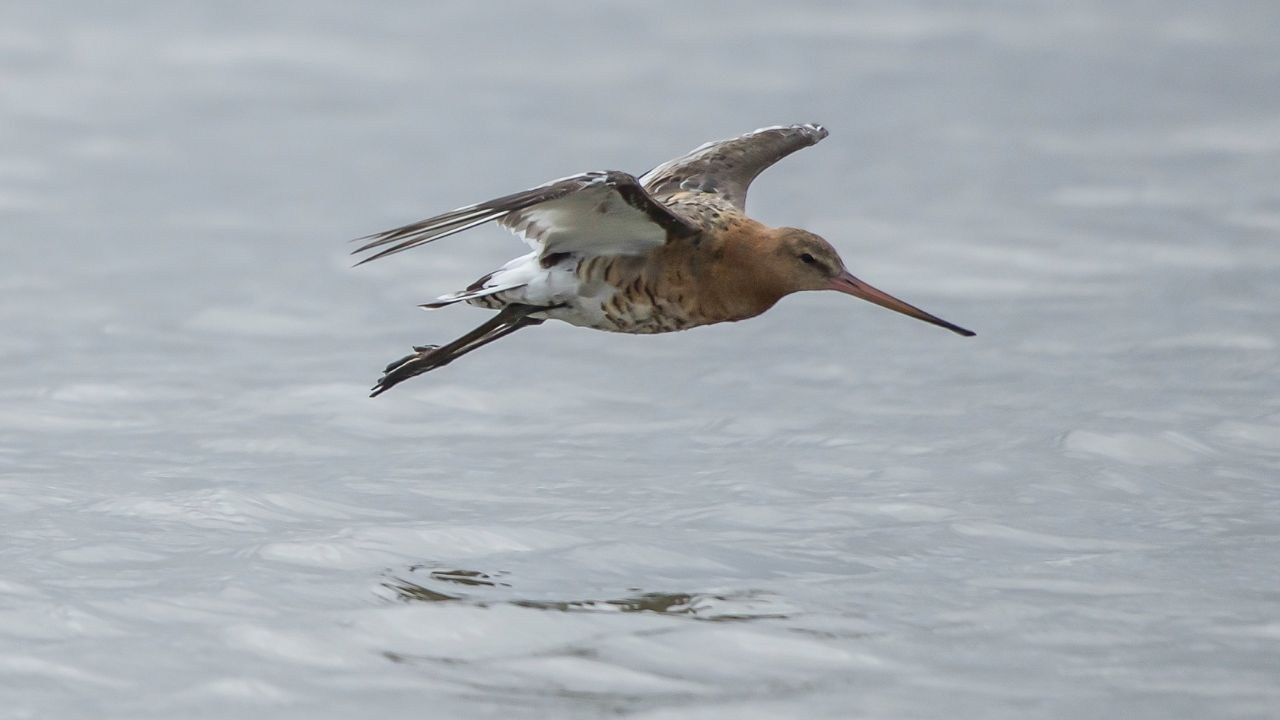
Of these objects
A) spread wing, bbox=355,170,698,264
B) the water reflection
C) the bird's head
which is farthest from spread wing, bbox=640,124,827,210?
the water reflection

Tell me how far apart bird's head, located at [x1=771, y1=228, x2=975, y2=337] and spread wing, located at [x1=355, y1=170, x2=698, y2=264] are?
1.41ft

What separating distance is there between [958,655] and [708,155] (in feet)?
11.5

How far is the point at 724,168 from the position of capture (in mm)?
10703

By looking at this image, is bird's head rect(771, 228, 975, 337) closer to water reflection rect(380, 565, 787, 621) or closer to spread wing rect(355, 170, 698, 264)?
spread wing rect(355, 170, 698, 264)

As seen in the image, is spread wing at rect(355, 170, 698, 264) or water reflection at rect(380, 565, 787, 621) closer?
spread wing at rect(355, 170, 698, 264)

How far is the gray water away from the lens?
8109 mm

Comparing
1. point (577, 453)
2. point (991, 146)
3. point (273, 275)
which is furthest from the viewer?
point (991, 146)

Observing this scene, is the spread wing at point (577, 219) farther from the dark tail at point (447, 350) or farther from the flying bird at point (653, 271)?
the dark tail at point (447, 350)

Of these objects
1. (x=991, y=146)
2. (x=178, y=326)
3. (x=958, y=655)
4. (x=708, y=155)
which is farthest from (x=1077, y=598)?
(x=991, y=146)

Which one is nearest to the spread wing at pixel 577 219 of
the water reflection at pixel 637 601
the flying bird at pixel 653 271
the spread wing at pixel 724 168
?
the flying bird at pixel 653 271

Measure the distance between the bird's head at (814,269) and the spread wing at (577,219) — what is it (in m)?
0.43

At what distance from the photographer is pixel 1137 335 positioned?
14031mm

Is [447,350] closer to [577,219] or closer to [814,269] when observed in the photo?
[577,219]

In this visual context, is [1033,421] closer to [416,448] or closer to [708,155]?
[708,155]
